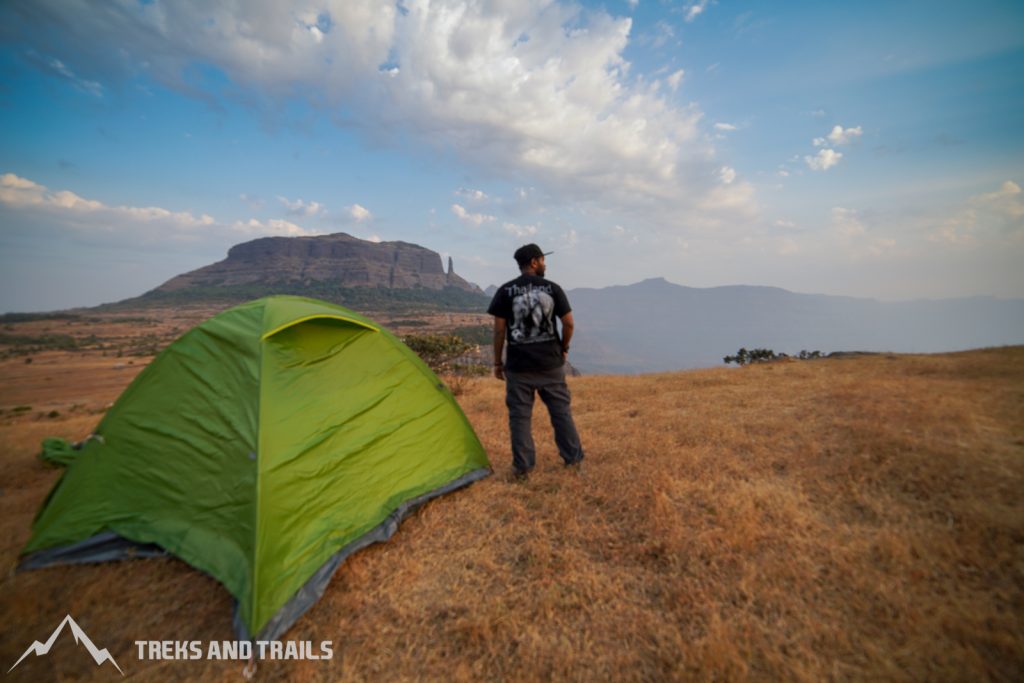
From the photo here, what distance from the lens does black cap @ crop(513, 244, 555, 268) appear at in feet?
16.1

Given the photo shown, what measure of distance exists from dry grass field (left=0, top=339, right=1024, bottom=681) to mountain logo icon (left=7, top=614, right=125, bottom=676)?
59 mm

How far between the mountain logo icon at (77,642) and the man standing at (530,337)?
12.8 ft

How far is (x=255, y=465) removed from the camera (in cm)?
347

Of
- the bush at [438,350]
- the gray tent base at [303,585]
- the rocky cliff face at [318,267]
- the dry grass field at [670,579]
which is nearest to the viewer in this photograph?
the dry grass field at [670,579]

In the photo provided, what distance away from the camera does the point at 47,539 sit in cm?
383

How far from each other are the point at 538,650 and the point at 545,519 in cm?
157

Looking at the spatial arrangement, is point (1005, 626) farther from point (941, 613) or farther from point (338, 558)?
point (338, 558)

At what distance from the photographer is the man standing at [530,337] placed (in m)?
4.82

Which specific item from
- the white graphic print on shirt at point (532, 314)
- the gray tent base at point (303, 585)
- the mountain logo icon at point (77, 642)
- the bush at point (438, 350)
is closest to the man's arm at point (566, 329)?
the white graphic print on shirt at point (532, 314)

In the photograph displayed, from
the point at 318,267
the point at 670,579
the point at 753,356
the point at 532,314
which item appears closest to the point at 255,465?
the point at 532,314

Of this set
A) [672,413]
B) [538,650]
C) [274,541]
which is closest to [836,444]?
[672,413]

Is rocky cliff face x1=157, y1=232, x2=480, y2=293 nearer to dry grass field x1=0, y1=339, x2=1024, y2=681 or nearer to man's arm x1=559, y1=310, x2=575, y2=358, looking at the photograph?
man's arm x1=559, y1=310, x2=575, y2=358

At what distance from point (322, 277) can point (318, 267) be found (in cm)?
1062

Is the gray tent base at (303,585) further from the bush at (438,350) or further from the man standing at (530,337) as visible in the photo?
the bush at (438,350)
